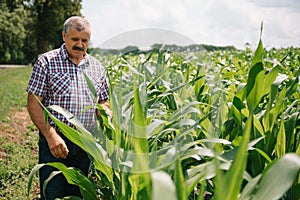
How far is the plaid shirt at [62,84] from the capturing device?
2451 millimetres

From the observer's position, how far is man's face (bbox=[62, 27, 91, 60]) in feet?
8.04

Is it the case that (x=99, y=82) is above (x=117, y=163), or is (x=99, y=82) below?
above

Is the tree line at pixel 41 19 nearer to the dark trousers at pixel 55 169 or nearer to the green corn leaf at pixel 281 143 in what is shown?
the dark trousers at pixel 55 169

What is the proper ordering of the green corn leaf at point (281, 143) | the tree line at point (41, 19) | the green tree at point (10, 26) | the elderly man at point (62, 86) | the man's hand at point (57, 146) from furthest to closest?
the tree line at point (41, 19) < the green tree at point (10, 26) < the elderly man at point (62, 86) < the man's hand at point (57, 146) < the green corn leaf at point (281, 143)

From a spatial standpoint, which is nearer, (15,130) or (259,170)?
(259,170)

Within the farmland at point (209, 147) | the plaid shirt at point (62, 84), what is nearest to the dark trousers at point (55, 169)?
the plaid shirt at point (62, 84)

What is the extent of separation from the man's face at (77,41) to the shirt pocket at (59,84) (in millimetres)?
156

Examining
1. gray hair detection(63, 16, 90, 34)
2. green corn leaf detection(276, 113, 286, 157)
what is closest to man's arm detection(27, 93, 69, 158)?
gray hair detection(63, 16, 90, 34)

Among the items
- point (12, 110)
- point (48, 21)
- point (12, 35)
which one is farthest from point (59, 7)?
point (12, 110)

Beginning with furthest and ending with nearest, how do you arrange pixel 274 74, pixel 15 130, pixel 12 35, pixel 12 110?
pixel 12 35 → pixel 12 110 → pixel 15 130 → pixel 274 74

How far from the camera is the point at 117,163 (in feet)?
5.47

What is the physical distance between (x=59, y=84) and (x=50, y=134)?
1.17 ft

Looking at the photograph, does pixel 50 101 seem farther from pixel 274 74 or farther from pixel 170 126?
pixel 274 74

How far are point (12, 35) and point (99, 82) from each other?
38.5 metres
